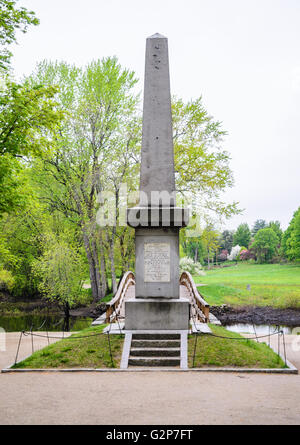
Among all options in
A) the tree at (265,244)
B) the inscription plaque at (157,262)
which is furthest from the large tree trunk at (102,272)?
the tree at (265,244)

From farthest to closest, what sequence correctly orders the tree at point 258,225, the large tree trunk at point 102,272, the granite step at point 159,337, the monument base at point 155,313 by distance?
the tree at point 258,225 < the large tree trunk at point 102,272 < the monument base at point 155,313 < the granite step at point 159,337

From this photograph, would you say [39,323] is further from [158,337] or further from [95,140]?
[158,337]

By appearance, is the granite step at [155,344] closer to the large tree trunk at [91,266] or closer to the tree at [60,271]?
the tree at [60,271]

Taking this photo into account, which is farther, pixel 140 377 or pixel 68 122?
pixel 68 122

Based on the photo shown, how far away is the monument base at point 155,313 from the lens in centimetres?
964

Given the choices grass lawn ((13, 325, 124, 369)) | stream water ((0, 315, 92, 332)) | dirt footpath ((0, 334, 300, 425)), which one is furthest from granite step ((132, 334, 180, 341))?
stream water ((0, 315, 92, 332))

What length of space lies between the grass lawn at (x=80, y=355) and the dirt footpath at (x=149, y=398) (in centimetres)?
56

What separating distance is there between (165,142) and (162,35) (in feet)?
9.90

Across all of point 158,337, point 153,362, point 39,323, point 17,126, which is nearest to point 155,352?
point 153,362

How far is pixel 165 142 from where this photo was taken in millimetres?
10344

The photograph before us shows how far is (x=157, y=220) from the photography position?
9836 mm

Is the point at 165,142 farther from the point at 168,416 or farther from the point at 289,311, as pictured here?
the point at 289,311
